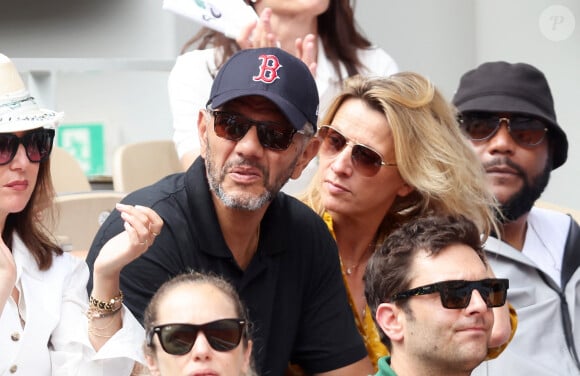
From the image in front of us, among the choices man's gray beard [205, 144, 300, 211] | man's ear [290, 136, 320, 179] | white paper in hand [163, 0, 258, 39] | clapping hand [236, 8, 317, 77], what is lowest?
man's gray beard [205, 144, 300, 211]

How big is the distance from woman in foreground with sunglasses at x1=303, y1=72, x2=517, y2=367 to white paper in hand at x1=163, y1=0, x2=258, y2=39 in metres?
0.41

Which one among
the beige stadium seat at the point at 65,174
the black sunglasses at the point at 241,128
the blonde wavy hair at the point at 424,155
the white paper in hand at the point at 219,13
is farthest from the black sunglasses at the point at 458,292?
the beige stadium seat at the point at 65,174

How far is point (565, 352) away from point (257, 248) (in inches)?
41.6

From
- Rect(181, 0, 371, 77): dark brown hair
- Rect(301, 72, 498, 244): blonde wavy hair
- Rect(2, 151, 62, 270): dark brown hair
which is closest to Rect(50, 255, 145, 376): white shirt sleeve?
Rect(2, 151, 62, 270): dark brown hair

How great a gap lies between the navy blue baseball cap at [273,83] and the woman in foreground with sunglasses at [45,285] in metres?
0.37

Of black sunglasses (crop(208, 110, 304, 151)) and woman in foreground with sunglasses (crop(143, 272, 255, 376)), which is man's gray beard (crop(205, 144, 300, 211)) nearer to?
black sunglasses (crop(208, 110, 304, 151))

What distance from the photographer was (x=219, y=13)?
3.39 m

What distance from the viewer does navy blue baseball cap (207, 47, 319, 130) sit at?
248 centimetres

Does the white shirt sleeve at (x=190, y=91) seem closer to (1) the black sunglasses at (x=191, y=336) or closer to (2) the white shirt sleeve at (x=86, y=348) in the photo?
(2) the white shirt sleeve at (x=86, y=348)

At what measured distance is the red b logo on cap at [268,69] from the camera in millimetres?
2506

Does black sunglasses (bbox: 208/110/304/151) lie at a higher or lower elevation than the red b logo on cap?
lower

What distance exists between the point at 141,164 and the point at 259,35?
1.43 meters

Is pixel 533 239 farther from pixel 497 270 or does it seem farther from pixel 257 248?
pixel 257 248

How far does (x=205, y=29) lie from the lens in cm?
377
